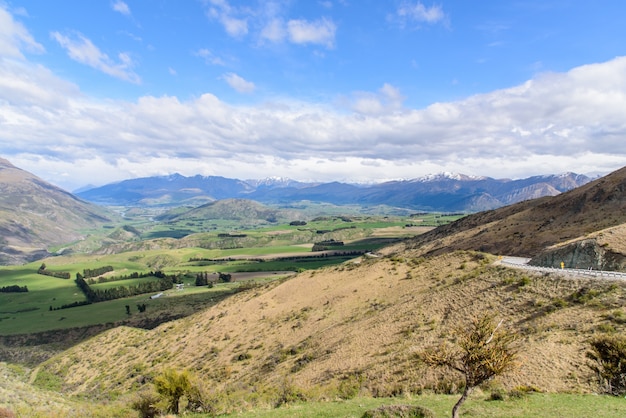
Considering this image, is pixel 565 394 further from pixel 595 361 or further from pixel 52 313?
pixel 52 313

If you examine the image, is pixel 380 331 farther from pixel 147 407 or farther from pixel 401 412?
pixel 147 407

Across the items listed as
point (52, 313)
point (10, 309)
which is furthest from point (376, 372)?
point (10, 309)

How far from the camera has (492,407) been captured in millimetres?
21328

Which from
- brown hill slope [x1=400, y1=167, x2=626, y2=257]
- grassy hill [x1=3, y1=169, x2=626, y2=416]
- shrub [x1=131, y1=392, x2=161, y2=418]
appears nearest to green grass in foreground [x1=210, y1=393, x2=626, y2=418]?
grassy hill [x1=3, y1=169, x2=626, y2=416]

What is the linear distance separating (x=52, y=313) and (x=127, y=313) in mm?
33128

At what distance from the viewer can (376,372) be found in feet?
103

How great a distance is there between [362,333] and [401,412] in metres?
20.4

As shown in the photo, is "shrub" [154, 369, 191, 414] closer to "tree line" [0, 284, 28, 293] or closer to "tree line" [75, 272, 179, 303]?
"tree line" [75, 272, 179, 303]

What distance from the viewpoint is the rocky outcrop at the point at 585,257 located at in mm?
43062

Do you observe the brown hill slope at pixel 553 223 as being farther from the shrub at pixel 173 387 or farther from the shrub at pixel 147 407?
the shrub at pixel 147 407

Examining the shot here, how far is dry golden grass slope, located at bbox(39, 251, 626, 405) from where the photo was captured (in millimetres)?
28188

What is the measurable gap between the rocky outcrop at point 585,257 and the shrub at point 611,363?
25.7 metres

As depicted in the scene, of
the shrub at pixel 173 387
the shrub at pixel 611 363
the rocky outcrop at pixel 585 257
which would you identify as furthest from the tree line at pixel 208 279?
the shrub at pixel 611 363

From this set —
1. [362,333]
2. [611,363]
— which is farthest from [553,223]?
[611,363]
